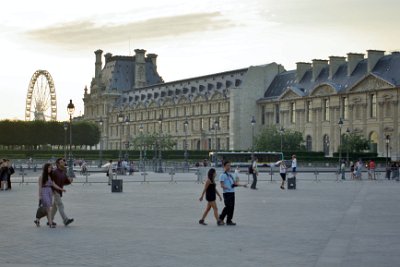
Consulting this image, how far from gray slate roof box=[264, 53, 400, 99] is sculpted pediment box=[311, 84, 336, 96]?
515 mm

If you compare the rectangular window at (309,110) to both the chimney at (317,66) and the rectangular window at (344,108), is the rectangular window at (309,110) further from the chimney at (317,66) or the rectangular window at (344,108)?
the rectangular window at (344,108)

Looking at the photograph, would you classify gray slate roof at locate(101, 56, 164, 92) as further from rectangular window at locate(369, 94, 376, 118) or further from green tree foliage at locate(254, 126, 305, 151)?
rectangular window at locate(369, 94, 376, 118)

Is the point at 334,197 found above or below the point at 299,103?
below

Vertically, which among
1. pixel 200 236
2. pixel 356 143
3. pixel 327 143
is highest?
pixel 327 143

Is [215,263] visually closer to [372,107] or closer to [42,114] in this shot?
[372,107]

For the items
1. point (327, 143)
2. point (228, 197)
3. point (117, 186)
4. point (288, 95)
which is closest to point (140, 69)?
point (288, 95)

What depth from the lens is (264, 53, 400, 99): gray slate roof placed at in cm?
9850

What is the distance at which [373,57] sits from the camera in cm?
10112

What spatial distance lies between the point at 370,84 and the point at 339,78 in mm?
7763

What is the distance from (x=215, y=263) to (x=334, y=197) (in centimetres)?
2052

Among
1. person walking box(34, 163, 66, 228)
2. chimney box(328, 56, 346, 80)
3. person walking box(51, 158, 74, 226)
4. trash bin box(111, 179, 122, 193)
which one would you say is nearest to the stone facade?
chimney box(328, 56, 346, 80)

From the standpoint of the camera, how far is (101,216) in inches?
905

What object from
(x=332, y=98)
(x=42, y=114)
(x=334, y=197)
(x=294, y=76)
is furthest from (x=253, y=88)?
(x=334, y=197)

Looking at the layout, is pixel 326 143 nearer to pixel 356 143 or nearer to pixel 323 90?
pixel 323 90
